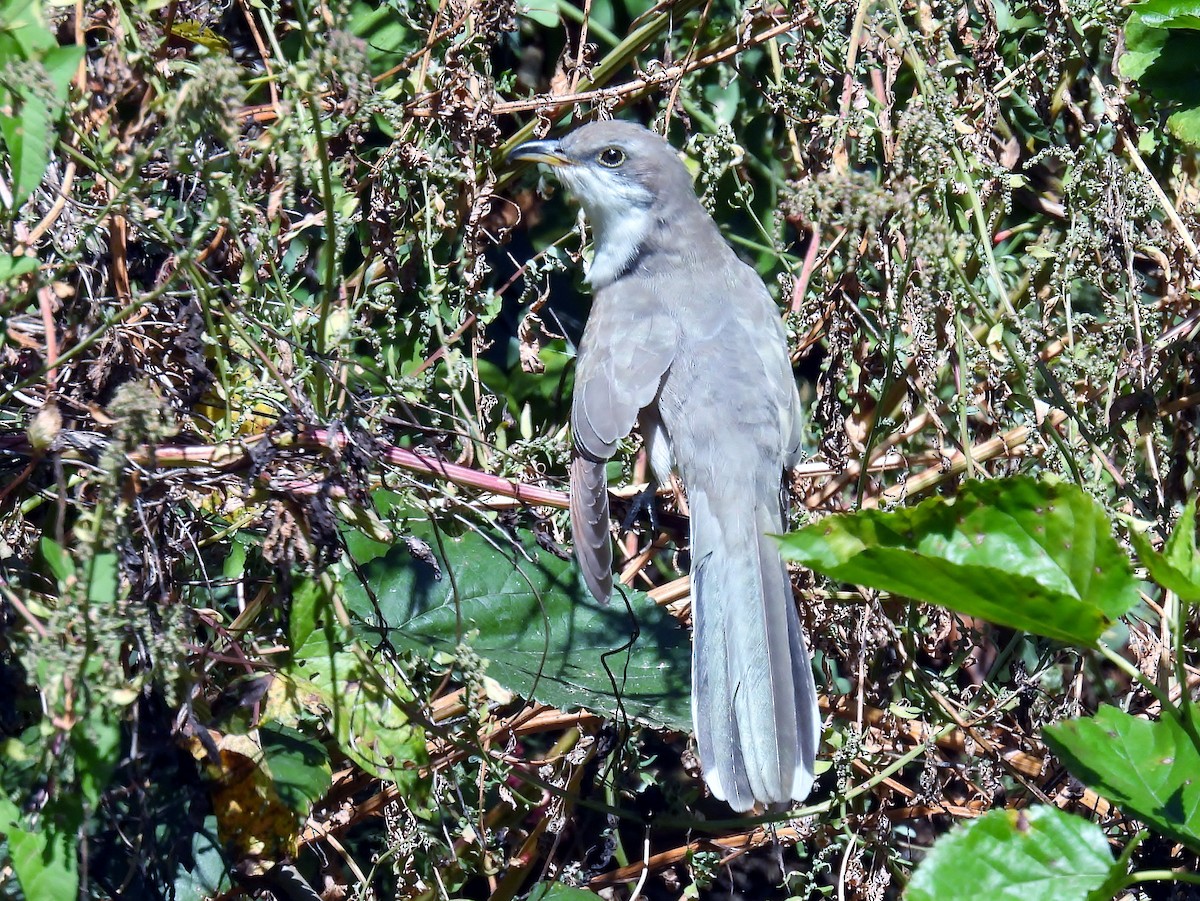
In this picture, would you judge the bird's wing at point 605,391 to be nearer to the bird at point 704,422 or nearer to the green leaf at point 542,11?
the bird at point 704,422

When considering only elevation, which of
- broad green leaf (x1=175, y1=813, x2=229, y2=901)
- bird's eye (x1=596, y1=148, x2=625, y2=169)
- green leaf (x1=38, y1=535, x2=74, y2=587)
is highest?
bird's eye (x1=596, y1=148, x2=625, y2=169)

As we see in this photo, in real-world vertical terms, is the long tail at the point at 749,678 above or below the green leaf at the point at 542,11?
below

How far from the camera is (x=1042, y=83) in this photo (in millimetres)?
3486

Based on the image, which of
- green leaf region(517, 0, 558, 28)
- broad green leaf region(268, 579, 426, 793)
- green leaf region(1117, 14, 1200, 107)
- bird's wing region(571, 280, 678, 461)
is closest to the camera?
broad green leaf region(268, 579, 426, 793)

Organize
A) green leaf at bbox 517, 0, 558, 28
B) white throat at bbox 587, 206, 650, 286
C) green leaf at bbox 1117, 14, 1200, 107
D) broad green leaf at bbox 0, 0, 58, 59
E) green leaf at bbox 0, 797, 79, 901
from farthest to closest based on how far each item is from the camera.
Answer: white throat at bbox 587, 206, 650, 286, green leaf at bbox 517, 0, 558, 28, green leaf at bbox 1117, 14, 1200, 107, green leaf at bbox 0, 797, 79, 901, broad green leaf at bbox 0, 0, 58, 59

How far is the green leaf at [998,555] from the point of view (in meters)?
1.69

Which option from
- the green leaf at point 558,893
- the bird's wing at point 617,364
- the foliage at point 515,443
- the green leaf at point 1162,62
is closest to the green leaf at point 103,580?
the foliage at point 515,443

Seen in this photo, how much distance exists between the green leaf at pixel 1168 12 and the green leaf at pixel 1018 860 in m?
1.92

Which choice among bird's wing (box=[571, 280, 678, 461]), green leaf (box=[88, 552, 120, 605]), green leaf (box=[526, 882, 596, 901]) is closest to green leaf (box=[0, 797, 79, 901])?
green leaf (box=[88, 552, 120, 605])

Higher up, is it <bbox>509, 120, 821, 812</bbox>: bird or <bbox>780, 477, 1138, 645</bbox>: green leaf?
<bbox>780, 477, 1138, 645</bbox>: green leaf

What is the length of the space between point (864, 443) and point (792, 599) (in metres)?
0.69

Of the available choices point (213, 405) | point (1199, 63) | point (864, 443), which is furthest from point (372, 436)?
point (1199, 63)

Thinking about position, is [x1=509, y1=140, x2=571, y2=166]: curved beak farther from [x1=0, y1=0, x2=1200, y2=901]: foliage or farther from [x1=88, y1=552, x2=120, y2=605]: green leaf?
[x1=88, y1=552, x2=120, y2=605]: green leaf

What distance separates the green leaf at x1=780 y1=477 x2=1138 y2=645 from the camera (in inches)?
66.7
